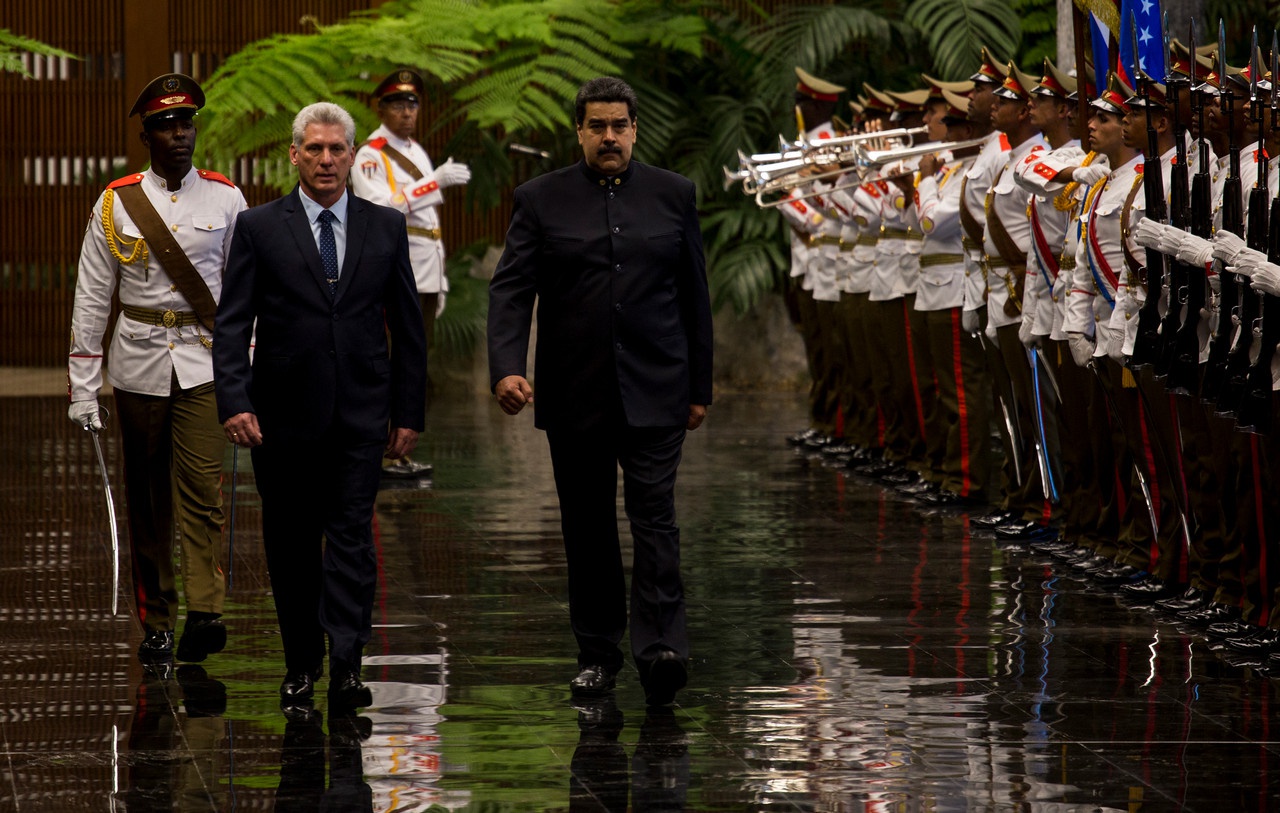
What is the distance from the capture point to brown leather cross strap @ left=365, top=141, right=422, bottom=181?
11.7 m

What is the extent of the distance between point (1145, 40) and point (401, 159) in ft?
15.6

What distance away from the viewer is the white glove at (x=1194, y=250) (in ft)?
21.5

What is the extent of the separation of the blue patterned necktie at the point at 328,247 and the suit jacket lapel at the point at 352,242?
26 mm

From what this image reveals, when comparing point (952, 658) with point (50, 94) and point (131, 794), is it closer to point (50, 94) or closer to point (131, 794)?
point (131, 794)

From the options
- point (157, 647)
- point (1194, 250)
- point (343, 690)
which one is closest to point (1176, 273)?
point (1194, 250)

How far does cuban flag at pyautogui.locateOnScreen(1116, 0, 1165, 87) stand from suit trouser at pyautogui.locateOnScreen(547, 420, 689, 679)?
129 inches

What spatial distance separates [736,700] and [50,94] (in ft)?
48.0

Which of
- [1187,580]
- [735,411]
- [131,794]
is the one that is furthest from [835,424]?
[131,794]

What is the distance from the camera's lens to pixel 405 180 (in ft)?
38.4

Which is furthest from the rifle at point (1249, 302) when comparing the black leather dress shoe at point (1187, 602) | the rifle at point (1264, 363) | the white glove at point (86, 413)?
the white glove at point (86, 413)

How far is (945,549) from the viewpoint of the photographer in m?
8.85

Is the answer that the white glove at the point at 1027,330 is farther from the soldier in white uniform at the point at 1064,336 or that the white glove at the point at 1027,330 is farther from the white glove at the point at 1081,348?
the white glove at the point at 1081,348

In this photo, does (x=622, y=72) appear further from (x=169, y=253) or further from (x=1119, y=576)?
(x=169, y=253)

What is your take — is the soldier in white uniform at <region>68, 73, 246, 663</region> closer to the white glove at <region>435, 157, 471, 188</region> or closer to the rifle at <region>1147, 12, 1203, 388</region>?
the rifle at <region>1147, 12, 1203, 388</region>
